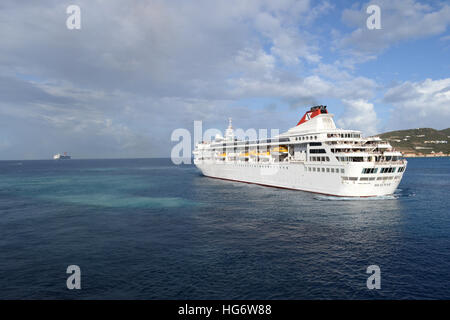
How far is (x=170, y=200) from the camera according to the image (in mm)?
50000

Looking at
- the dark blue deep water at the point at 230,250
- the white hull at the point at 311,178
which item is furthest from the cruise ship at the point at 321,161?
the dark blue deep water at the point at 230,250

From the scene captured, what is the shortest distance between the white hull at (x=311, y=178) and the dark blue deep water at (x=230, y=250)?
382 centimetres

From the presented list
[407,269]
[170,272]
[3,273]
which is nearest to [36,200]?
[3,273]

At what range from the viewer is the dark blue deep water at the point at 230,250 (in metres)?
17.1

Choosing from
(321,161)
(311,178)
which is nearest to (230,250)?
(321,161)

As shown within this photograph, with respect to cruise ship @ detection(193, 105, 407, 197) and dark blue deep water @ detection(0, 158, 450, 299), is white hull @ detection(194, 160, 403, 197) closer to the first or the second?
cruise ship @ detection(193, 105, 407, 197)

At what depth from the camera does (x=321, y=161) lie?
51.1 metres

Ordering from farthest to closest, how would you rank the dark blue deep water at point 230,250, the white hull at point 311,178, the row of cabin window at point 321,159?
the row of cabin window at point 321,159
the white hull at point 311,178
the dark blue deep water at point 230,250

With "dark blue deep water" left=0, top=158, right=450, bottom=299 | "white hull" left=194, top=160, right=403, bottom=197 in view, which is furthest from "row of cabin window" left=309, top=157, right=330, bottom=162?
"dark blue deep water" left=0, top=158, right=450, bottom=299

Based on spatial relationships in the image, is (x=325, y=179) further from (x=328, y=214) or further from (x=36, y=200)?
(x=36, y=200)

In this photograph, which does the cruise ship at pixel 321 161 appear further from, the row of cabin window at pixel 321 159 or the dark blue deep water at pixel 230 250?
the dark blue deep water at pixel 230 250

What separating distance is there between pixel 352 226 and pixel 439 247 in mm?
8175

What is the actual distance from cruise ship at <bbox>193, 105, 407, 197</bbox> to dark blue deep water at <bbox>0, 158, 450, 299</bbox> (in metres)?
4.78

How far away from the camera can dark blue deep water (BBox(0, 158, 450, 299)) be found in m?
17.1
